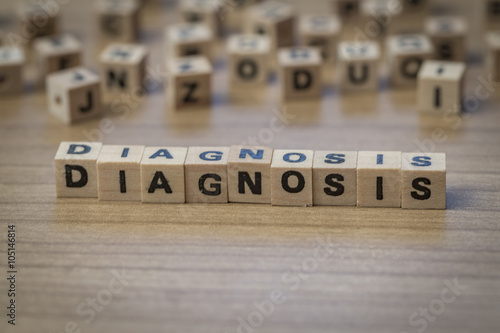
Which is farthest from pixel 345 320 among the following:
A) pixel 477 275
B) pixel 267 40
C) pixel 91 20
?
pixel 91 20

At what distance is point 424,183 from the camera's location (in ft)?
6.08

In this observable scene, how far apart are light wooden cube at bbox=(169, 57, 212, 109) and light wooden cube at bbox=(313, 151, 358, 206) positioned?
0.55m

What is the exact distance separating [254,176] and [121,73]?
26.9 inches

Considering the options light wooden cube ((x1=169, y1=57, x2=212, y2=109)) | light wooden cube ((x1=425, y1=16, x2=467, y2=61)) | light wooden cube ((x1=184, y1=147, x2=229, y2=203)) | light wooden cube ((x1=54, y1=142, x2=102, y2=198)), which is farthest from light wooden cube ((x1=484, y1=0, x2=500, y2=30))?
light wooden cube ((x1=54, y1=142, x2=102, y2=198))

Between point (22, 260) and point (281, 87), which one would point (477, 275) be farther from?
point (281, 87)

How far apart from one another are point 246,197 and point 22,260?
0.43m

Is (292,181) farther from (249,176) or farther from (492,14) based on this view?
(492,14)

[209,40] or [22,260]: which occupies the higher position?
[209,40]

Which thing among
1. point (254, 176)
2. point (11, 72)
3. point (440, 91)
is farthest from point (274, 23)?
point (254, 176)

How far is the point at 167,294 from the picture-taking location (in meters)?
1.62

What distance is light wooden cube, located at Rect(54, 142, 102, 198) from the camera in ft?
6.35

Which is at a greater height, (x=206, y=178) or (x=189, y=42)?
(x=189, y=42)

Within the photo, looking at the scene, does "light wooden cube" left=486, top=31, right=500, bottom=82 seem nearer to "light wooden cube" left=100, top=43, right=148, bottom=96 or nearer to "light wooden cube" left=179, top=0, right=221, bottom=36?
"light wooden cube" left=179, top=0, right=221, bottom=36

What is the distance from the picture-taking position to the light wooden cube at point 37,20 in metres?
2.77
